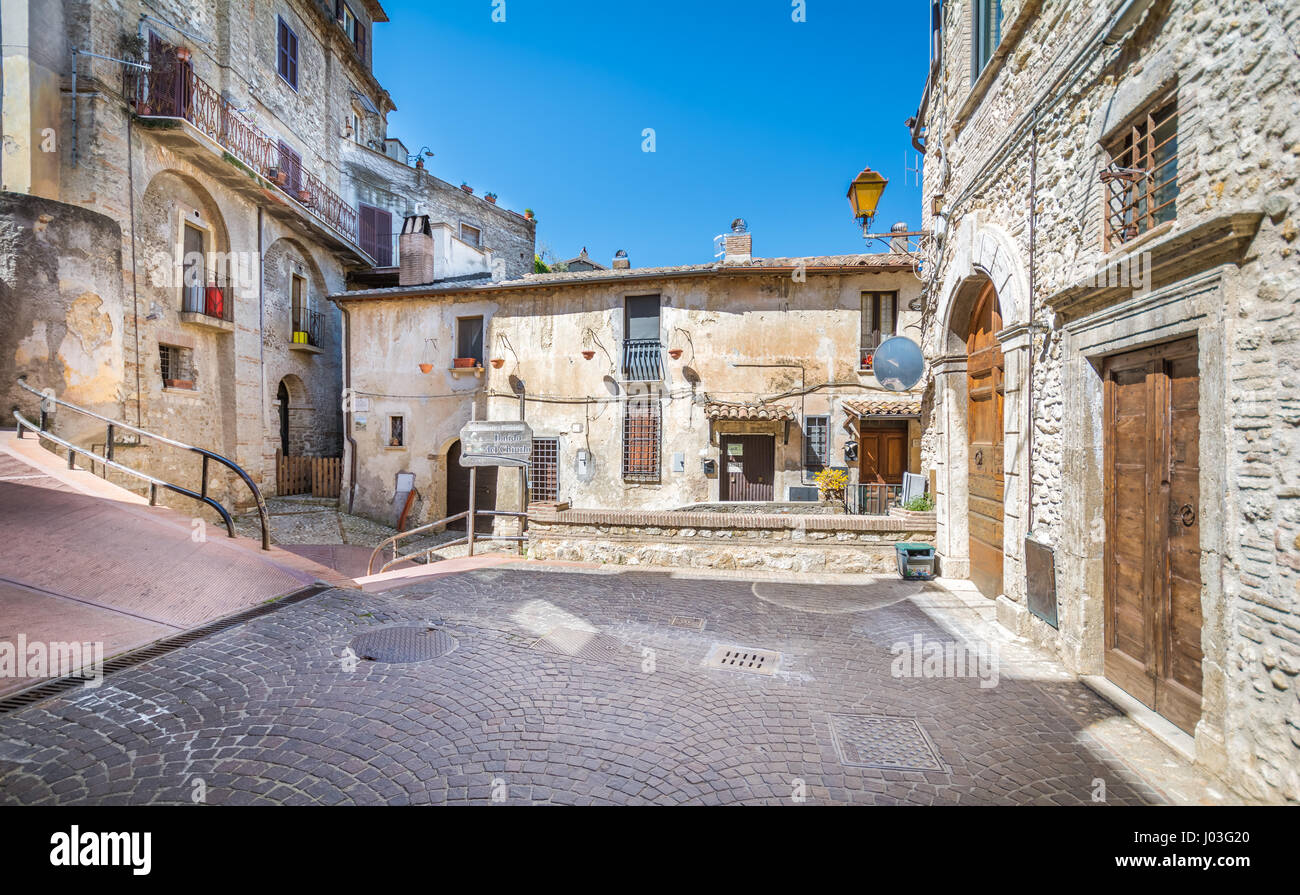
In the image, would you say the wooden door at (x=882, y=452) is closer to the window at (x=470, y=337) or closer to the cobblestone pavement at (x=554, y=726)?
the cobblestone pavement at (x=554, y=726)

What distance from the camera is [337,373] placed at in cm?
1892

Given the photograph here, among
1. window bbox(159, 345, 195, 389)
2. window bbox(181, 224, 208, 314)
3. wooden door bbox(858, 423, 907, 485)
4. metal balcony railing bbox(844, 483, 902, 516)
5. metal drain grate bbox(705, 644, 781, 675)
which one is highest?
window bbox(181, 224, 208, 314)

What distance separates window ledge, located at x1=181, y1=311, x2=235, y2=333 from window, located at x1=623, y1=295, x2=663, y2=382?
1008 cm

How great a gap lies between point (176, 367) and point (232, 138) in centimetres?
625

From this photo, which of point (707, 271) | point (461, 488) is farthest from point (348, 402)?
point (707, 271)

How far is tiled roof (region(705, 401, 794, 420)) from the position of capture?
13.9m

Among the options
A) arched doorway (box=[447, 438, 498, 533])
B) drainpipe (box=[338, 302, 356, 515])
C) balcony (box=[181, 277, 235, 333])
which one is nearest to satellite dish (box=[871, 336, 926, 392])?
arched doorway (box=[447, 438, 498, 533])

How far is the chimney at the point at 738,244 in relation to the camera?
14.9m

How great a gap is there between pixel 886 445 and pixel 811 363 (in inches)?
111

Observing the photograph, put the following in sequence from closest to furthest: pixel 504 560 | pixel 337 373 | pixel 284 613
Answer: pixel 284 613, pixel 504 560, pixel 337 373

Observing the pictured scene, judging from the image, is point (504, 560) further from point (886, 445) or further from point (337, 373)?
point (337, 373)

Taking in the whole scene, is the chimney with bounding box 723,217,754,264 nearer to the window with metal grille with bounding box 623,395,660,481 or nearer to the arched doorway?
the window with metal grille with bounding box 623,395,660,481

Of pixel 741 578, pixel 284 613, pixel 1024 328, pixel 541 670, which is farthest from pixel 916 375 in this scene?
pixel 284 613
